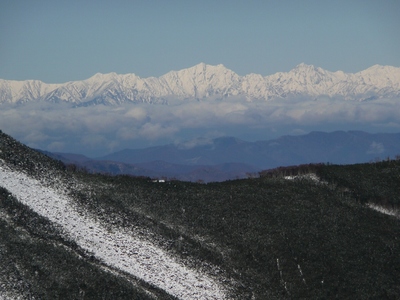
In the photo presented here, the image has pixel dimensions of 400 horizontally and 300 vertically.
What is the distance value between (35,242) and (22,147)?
2557 cm

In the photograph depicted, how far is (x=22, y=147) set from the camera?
276 feet

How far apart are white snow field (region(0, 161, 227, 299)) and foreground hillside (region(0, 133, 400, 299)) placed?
111 mm

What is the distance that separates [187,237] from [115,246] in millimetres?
8353

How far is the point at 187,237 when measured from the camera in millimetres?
70625

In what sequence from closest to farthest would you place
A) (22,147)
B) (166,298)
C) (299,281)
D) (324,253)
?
(166,298) → (299,281) → (324,253) → (22,147)

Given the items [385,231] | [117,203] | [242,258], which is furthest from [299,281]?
[117,203]

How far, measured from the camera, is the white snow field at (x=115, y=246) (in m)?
61.3

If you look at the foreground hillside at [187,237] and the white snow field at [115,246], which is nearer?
the foreground hillside at [187,237]

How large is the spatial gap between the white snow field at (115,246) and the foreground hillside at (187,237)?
0.36 feet

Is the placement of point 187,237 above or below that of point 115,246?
above

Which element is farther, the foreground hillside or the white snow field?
the white snow field

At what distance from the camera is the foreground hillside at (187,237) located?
192ft

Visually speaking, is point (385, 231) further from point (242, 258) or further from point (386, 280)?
point (242, 258)

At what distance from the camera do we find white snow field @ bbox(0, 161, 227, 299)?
61.3m
